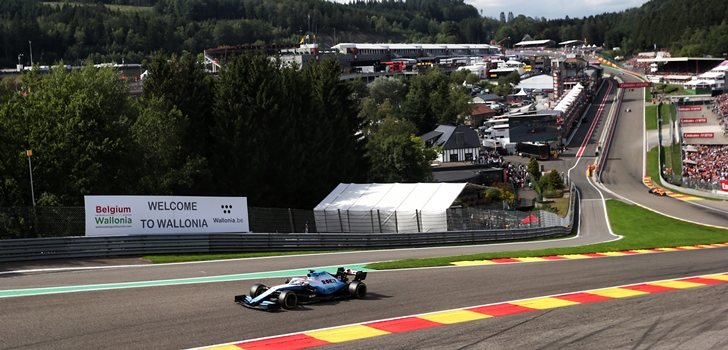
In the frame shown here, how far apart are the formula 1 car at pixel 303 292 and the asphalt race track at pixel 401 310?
200 mm

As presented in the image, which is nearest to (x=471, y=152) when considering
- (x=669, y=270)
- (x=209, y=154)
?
(x=209, y=154)

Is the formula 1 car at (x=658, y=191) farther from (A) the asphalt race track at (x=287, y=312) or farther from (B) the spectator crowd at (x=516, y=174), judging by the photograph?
(A) the asphalt race track at (x=287, y=312)

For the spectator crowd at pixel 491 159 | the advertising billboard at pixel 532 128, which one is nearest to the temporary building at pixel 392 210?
the spectator crowd at pixel 491 159

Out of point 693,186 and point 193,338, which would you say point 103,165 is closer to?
point 193,338

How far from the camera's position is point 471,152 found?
9394cm

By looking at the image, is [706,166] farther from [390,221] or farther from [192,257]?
[192,257]

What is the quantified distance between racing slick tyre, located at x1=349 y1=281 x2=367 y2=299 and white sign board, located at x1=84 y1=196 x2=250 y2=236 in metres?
12.6

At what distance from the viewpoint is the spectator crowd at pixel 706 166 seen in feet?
238

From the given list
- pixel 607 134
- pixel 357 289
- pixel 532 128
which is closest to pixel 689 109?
pixel 607 134

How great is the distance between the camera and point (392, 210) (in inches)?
1507

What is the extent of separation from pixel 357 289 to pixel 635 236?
110 feet

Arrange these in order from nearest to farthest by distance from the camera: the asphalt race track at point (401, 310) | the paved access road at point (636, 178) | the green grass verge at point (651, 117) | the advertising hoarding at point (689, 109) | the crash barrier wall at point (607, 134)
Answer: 1. the asphalt race track at point (401, 310)
2. the paved access road at point (636, 178)
3. the crash barrier wall at point (607, 134)
4. the green grass verge at point (651, 117)
5. the advertising hoarding at point (689, 109)

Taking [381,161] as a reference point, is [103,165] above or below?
above

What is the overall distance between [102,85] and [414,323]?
3126 cm
